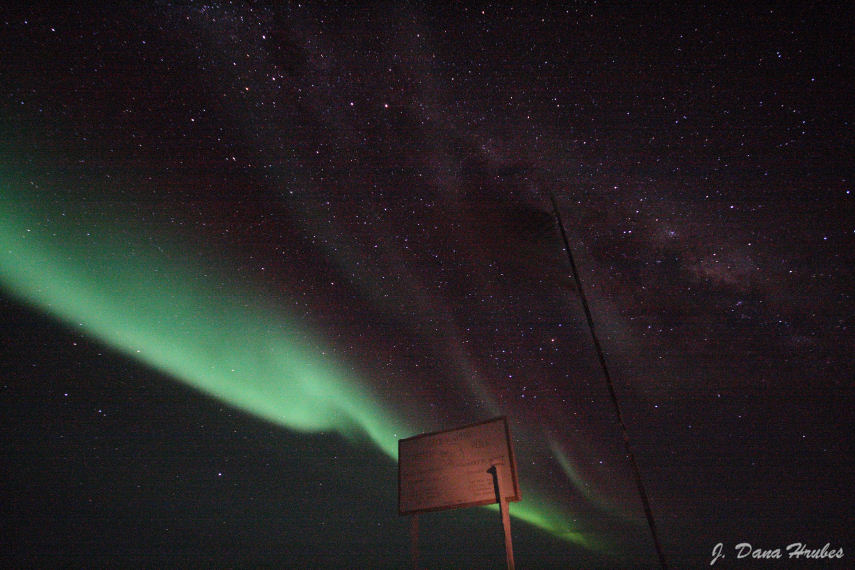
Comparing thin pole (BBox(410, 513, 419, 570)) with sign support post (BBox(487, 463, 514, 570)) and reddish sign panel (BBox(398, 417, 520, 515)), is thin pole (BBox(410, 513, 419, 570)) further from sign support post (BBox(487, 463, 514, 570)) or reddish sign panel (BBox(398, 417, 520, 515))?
sign support post (BBox(487, 463, 514, 570))

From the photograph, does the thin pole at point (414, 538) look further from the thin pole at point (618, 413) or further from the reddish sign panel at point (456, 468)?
the thin pole at point (618, 413)

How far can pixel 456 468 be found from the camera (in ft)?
17.8

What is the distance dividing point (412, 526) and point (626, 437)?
308 cm

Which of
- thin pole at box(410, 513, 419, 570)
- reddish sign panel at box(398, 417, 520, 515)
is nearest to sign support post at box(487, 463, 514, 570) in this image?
reddish sign panel at box(398, 417, 520, 515)

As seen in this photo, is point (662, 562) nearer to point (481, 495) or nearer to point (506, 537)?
point (506, 537)

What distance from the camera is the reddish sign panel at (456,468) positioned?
201 inches

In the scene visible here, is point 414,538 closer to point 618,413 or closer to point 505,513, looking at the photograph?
point 505,513

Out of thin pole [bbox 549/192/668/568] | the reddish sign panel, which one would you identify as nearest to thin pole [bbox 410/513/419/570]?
the reddish sign panel

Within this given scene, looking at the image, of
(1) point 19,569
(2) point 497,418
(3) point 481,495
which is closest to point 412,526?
(3) point 481,495

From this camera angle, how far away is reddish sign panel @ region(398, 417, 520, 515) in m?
5.10

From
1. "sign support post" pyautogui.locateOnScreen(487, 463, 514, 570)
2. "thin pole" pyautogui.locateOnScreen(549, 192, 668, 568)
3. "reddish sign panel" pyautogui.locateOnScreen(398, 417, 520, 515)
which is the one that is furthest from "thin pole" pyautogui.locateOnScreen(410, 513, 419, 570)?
"thin pole" pyautogui.locateOnScreen(549, 192, 668, 568)

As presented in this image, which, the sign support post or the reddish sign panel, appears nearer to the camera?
the sign support post

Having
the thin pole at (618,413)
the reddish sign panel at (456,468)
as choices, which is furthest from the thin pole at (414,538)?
the thin pole at (618,413)

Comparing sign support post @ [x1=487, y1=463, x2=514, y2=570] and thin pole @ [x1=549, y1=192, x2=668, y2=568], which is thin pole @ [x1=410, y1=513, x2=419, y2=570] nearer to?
sign support post @ [x1=487, y1=463, x2=514, y2=570]
